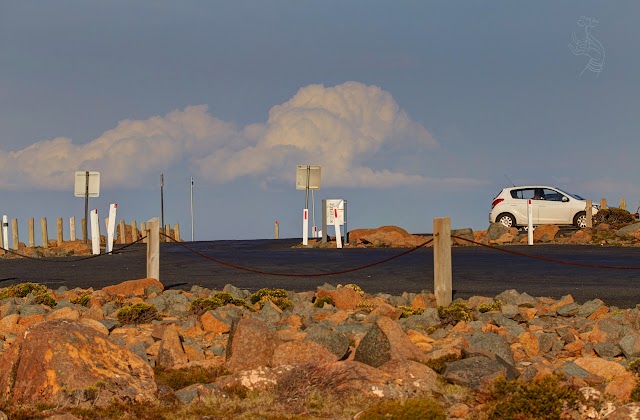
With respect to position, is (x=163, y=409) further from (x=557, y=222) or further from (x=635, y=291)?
(x=557, y=222)

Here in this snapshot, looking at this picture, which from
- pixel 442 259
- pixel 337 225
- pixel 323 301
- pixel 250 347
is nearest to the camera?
pixel 250 347

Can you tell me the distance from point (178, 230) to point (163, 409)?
4719 centimetres

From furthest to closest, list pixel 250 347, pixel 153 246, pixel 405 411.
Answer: pixel 153 246
pixel 250 347
pixel 405 411

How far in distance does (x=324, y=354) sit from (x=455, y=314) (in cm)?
401

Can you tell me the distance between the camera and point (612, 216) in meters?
38.2

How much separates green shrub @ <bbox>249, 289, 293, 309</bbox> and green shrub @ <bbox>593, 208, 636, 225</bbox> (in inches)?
1077

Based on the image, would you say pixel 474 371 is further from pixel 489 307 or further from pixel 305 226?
pixel 305 226

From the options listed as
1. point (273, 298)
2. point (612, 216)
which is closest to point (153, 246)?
point (273, 298)

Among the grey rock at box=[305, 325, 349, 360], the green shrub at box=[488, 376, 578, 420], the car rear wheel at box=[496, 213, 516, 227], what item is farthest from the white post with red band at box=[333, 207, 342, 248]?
the green shrub at box=[488, 376, 578, 420]

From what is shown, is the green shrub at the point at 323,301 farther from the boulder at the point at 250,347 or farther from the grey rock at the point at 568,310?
the boulder at the point at 250,347

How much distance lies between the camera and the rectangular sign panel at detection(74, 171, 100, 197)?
1366 inches

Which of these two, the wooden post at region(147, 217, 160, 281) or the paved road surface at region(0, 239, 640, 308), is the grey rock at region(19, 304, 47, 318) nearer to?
the wooden post at region(147, 217, 160, 281)

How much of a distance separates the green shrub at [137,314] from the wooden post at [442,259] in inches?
181

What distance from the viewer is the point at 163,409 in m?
7.35
